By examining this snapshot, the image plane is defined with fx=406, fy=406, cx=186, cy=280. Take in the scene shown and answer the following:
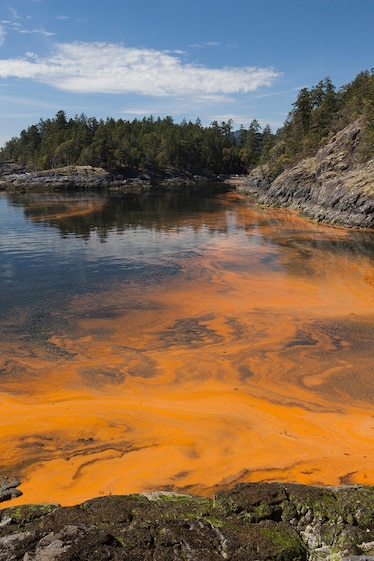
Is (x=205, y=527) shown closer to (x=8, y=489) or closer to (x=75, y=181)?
(x=8, y=489)

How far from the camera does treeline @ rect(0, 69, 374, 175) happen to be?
284 feet

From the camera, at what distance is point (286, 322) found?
1995cm

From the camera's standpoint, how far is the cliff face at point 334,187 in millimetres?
51312

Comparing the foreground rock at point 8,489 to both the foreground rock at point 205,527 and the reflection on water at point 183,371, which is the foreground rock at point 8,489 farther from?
the foreground rock at point 205,527

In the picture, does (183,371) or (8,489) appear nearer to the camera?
(8,489)

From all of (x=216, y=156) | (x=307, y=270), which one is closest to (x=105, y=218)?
(x=307, y=270)

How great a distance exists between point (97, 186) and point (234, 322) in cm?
10777

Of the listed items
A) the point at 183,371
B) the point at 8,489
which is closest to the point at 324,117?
the point at 183,371

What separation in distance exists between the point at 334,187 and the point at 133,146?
100 m

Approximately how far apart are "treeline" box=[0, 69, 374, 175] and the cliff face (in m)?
3.78

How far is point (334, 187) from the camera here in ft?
193

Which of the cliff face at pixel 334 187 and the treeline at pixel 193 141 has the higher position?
the treeline at pixel 193 141

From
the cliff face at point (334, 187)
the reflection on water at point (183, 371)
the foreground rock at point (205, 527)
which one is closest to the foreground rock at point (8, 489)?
the reflection on water at point (183, 371)

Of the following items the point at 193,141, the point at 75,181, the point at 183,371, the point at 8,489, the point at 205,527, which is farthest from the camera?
the point at 193,141
